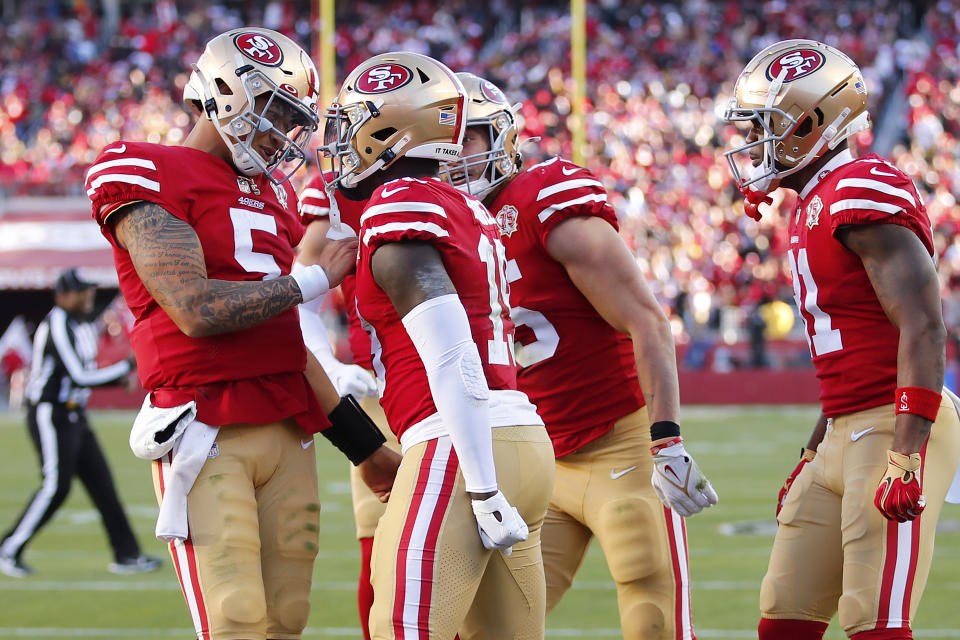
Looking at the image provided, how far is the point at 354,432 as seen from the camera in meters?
3.40

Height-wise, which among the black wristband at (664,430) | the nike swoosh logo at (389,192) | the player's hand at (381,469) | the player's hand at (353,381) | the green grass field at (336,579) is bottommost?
the green grass field at (336,579)

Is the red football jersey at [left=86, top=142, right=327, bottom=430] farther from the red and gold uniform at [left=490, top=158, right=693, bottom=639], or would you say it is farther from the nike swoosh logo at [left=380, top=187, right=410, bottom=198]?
the red and gold uniform at [left=490, top=158, right=693, bottom=639]

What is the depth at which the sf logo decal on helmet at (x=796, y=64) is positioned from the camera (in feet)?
11.6

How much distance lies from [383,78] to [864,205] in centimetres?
122

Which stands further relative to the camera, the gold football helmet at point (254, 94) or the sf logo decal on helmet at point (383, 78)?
the gold football helmet at point (254, 94)

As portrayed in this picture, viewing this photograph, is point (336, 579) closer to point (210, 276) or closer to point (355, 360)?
point (355, 360)

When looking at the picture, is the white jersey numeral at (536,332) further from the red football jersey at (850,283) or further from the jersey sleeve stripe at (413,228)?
the jersey sleeve stripe at (413,228)

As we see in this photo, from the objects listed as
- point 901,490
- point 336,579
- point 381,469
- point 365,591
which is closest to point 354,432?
point 381,469

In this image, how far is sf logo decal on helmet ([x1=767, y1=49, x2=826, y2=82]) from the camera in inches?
139

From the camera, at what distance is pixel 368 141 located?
3.08 metres

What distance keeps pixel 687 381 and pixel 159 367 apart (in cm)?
1517

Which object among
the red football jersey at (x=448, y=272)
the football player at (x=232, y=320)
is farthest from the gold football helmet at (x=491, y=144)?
the red football jersey at (x=448, y=272)

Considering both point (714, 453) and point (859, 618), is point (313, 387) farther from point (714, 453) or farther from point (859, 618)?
point (714, 453)

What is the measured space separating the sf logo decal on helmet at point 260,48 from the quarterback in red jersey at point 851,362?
1286mm
